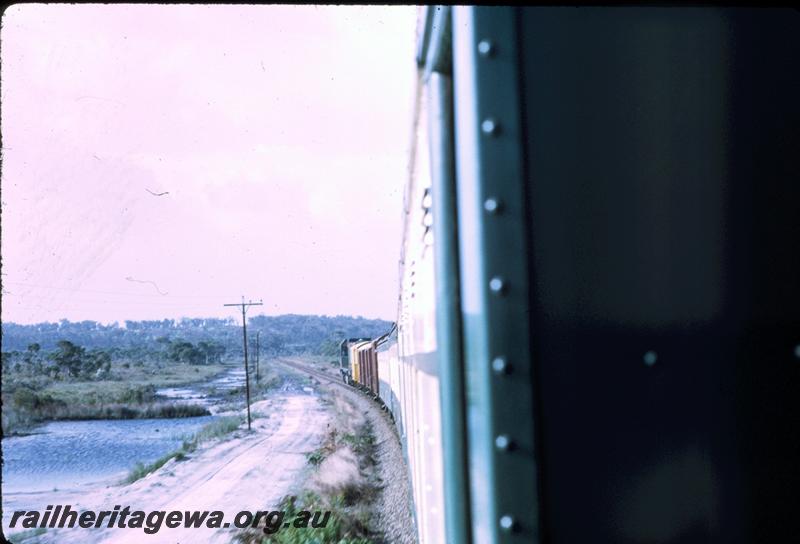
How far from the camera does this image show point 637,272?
1.26m

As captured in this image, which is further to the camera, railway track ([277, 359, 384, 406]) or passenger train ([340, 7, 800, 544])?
railway track ([277, 359, 384, 406])

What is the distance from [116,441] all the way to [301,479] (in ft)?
13.0

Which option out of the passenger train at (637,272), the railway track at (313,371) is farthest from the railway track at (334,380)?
the passenger train at (637,272)

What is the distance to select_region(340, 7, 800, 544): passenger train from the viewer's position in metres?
1.25

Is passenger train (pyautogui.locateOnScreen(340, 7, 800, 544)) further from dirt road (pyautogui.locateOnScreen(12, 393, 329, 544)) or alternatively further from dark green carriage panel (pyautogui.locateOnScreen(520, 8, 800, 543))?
dirt road (pyautogui.locateOnScreen(12, 393, 329, 544))

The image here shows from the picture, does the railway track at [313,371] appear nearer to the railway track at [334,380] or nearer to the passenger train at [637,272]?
the railway track at [334,380]

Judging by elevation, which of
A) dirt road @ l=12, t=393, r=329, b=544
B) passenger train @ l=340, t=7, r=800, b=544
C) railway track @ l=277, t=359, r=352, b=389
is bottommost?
railway track @ l=277, t=359, r=352, b=389

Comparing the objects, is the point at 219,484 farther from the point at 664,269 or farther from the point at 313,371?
the point at 313,371

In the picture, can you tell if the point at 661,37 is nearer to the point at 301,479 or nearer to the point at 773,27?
the point at 773,27

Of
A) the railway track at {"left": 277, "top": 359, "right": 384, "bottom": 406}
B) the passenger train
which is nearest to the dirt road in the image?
the railway track at {"left": 277, "top": 359, "right": 384, "bottom": 406}

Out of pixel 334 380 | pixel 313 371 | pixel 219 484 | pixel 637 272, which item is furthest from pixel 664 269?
pixel 313 371

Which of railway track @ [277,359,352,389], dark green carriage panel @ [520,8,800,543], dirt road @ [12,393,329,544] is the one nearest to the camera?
dark green carriage panel @ [520,8,800,543]

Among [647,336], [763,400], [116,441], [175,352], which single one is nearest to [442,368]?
[647,336]

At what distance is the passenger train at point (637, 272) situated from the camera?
125 cm
